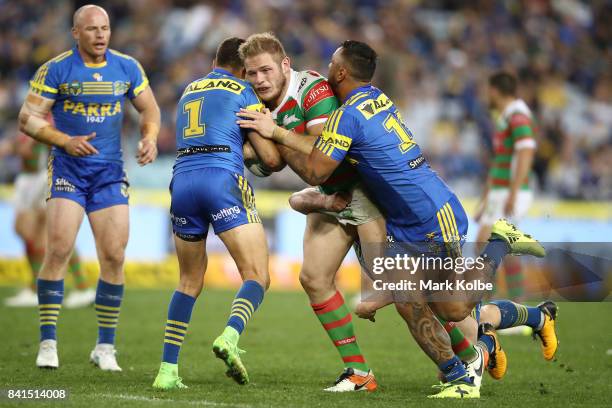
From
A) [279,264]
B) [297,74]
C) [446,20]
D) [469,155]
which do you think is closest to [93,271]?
[279,264]

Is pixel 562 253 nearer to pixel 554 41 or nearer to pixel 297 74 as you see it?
pixel 297 74

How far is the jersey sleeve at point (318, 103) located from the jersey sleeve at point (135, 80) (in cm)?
207

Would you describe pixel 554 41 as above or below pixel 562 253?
above

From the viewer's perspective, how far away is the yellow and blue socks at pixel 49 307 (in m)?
8.12

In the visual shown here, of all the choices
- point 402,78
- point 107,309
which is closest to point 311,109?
point 107,309

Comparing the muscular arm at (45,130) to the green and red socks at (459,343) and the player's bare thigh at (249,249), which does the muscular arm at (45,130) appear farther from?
the green and red socks at (459,343)

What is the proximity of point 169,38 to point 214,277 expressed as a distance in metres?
6.15

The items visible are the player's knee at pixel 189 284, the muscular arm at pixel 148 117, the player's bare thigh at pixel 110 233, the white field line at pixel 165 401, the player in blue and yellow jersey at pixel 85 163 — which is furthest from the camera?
the muscular arm at pixel 148 117

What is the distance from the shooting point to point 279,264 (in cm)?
1689

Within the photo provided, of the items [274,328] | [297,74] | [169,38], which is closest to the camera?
[297,74]

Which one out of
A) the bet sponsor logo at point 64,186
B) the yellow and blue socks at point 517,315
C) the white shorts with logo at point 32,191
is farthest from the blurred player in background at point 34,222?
the yellow and blue socks at point 517,315

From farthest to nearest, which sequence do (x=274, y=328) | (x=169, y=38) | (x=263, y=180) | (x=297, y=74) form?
1. (x=169, y=38)
2. (x=263, y=180)
3. (x=274, y=328)
4. (x=297, y=74)

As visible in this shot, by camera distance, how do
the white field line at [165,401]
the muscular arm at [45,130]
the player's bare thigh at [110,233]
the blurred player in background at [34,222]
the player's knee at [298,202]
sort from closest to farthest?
the white field line at [165,401]
the player's knee at [298,202]
the muscular arm at [45,130]
the player's bare thigh at [110,233]
the blurred player in background at [34,222]

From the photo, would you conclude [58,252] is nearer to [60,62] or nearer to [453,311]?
[60,62]
